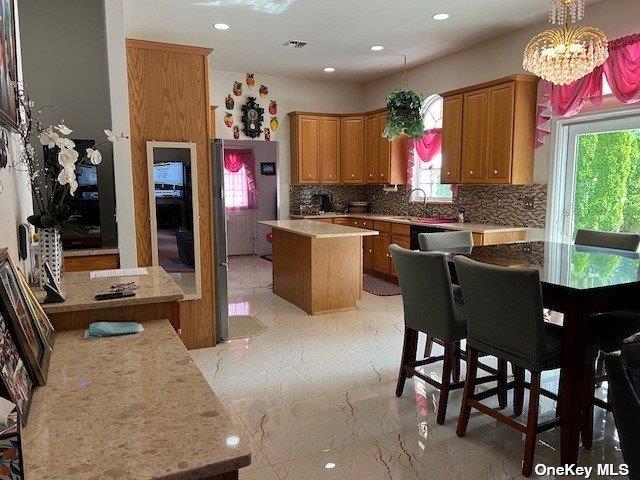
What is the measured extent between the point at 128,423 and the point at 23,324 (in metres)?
0.46

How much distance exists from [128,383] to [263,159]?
785 cm

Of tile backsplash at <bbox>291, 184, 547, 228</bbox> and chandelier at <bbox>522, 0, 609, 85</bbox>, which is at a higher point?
chandelier at <bbox>522, 0, 609, 85</bbox>

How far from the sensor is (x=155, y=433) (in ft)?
3.23

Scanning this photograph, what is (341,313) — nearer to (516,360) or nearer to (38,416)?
(516,360)

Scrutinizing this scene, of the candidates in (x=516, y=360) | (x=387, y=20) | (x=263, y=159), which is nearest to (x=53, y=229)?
(x=516, y=360)

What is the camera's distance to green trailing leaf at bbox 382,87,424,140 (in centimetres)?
504

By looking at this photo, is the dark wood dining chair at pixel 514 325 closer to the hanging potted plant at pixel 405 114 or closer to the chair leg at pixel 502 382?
the chair leg at pixel 502 382

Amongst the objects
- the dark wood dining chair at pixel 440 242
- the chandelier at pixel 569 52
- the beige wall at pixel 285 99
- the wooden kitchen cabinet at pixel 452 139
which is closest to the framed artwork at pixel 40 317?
the dark wood dining chair at pixel 440 242

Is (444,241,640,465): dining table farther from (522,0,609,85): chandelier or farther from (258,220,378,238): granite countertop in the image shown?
(258,220,378,238): granite countertop

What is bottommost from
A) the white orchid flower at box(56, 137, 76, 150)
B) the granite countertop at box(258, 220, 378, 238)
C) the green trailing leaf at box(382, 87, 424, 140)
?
the granite countertop at box(258, 220, 378, 238)

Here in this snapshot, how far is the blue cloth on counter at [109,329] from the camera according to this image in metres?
1.61

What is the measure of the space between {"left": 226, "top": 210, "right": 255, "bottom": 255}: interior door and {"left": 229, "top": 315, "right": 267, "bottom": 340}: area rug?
4.19 m

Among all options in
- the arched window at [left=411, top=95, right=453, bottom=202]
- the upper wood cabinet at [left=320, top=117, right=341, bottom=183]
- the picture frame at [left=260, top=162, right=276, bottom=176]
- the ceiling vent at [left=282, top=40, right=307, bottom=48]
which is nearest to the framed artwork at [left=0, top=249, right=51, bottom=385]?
the ceiling vent at [left=282, top=40, right=307, bottom=48]

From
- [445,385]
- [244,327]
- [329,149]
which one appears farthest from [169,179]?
[329,149]
